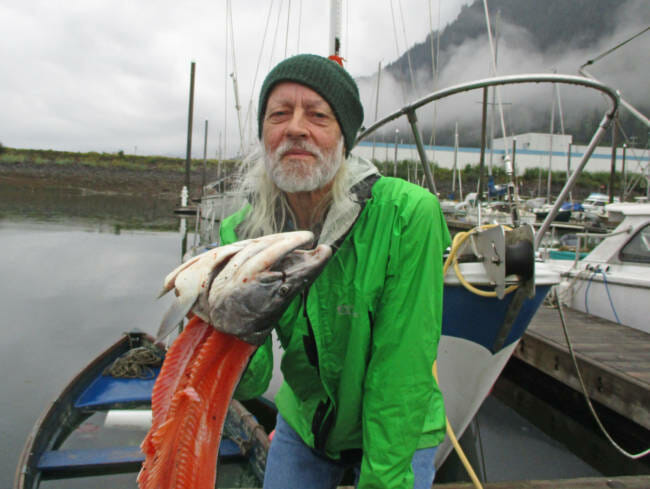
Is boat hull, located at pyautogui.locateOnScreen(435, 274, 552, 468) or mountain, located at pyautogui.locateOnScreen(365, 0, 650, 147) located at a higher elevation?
mountain, located at pyautogui.locateOnScreen(365, 0, 650, 147)

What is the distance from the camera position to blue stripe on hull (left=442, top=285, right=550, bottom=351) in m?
3.34

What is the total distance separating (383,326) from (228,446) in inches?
152

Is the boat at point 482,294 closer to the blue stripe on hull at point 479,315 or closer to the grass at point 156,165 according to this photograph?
the blue stripe on hull at point 479,315

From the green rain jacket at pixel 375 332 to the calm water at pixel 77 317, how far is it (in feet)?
14.7

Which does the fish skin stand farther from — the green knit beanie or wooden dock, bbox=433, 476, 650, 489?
wooden dock, bbox=433, 476, 650, 489

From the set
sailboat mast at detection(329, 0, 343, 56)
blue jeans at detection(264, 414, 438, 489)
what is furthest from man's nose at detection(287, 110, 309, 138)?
sailboat mast at detection(329, 0, 343, 56)

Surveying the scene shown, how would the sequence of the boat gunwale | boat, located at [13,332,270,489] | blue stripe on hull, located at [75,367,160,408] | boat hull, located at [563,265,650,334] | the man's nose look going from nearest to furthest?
the man's nose → the boat gunwale → boat, located at [13,332,270,489] → blue stripe on hull, located at [75,367,160,408] → boat hull, located at [563,265,650,334]

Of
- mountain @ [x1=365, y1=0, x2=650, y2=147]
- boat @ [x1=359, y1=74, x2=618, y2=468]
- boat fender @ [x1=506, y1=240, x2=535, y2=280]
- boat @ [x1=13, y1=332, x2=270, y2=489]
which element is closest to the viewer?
boat fender @ [x1=506, y1=240, x2=535, y2=280]

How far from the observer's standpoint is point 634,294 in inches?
283

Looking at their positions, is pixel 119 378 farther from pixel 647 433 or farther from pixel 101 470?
pixel 647 433

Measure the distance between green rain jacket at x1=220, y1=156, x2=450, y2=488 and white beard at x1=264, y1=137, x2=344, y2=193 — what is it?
5.3 inches

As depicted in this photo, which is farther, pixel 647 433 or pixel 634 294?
pixel 634 294

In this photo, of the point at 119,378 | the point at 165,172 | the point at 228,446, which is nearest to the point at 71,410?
the point at 119,378

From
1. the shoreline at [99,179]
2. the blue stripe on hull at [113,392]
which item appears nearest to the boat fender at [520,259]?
the blue stripe on hull at [113,392]
